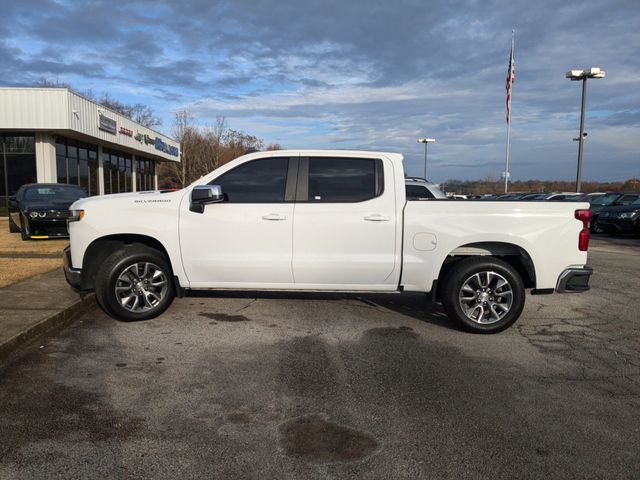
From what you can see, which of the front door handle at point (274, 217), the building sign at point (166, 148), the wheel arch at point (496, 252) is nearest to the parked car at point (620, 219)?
the wheel arch at point (496, 252)

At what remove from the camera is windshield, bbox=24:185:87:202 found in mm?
13320

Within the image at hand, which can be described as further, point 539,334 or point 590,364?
point 539,334

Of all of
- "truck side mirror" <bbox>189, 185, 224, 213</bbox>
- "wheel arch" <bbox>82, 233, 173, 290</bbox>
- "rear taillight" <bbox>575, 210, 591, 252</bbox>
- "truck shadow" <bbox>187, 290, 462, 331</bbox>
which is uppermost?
"truck side mirror" <bbox>189, 185, 224, 213</bbox>

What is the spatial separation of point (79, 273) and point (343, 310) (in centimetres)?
318

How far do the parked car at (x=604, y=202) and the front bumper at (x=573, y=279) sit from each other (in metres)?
15.4

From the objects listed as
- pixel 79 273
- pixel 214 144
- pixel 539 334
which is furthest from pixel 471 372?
pixel 214 144

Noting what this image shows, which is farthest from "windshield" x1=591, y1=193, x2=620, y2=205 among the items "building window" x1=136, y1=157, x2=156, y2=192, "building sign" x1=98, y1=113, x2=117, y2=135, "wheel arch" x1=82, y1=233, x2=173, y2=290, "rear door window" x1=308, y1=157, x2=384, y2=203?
"building window" x1=136, y1=157, x2=156, y2=192

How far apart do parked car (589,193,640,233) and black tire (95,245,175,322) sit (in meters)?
17.9

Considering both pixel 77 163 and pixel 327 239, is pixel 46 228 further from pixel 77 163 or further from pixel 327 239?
pixel 77 163

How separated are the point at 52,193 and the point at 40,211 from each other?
5.88 feet

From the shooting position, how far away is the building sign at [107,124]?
24953 millimetres

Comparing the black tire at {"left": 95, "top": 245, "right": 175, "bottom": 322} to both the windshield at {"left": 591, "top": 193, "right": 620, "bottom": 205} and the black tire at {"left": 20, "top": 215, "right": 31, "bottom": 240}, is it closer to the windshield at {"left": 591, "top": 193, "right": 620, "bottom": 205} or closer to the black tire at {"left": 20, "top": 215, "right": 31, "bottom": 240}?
the black tire at {"left": 20, "top": 215, "right": 31, "bottom": 240}

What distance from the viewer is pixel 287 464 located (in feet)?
9.69

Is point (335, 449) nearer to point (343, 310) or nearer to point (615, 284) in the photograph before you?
point (343, 310)
